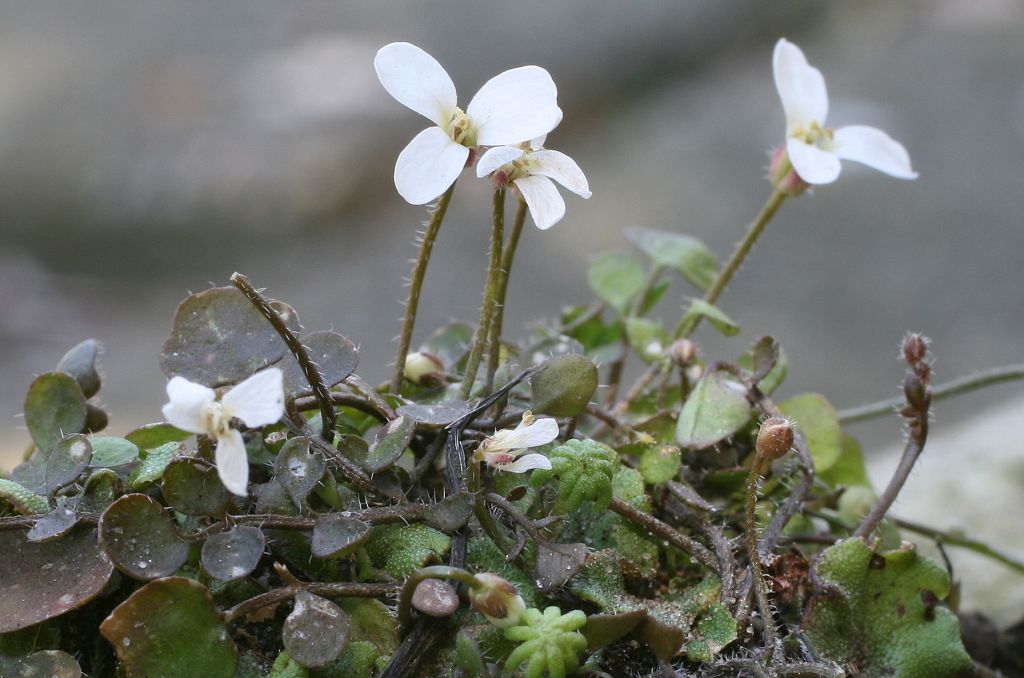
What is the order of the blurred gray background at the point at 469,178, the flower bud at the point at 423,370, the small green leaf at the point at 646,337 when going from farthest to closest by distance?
the blurred gray background at the point at 469,178 < the small green leaf at the point at 646,337 < the flower bud at the point at 423,370

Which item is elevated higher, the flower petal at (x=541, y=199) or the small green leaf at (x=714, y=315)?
the flower petal at (x=541, y=199)

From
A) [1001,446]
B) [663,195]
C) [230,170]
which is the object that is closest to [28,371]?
[230,170]

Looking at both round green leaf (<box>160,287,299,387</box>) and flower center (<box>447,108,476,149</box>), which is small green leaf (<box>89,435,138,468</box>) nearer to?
round green leaf (<box>160,287,299,387</box>)

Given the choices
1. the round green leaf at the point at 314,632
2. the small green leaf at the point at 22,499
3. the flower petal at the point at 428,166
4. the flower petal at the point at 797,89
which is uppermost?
the flower petal at the point at 797,89

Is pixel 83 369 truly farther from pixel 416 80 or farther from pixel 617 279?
pixel 617 279

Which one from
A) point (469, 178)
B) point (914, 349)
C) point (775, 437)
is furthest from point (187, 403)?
point (469, 178)

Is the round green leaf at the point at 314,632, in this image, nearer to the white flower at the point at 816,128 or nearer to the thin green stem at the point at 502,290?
the thin green stem at the point at 502,290

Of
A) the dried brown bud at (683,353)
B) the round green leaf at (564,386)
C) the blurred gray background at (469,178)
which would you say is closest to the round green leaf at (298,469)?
the round green leaf at (564,386)
